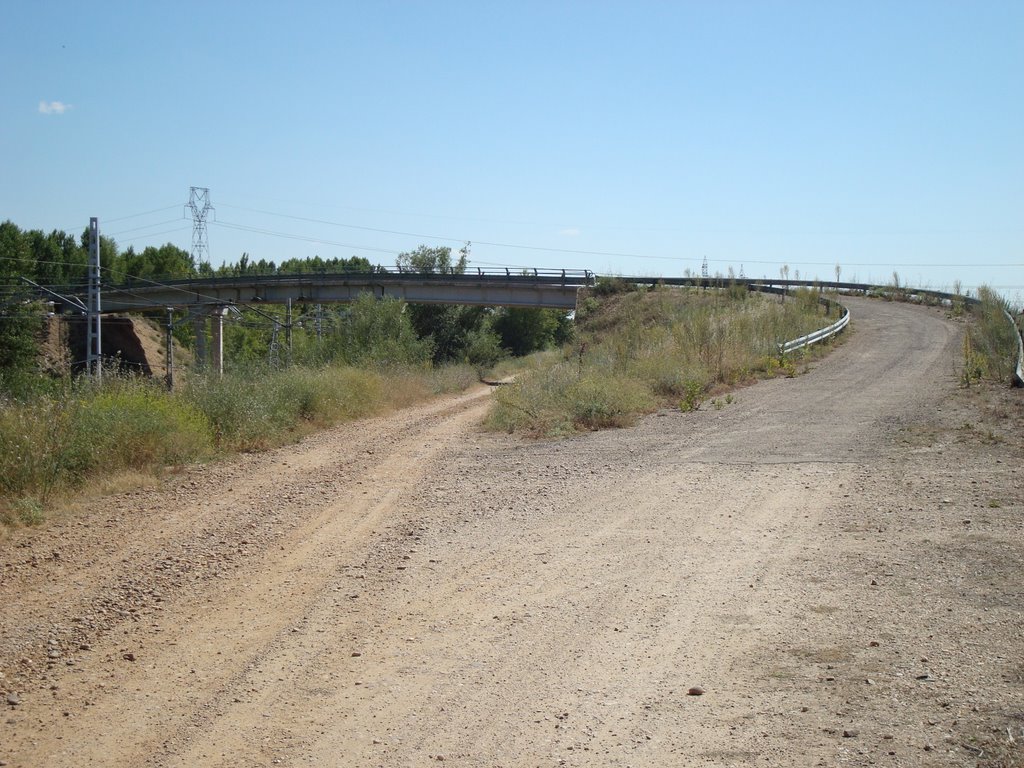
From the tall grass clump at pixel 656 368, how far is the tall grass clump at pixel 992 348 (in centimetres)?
547

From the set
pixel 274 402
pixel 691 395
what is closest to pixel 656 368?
pixel 691 395

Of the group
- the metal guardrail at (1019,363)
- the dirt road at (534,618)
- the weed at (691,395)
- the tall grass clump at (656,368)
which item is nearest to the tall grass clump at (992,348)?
the metal guardrail at (1019,363)

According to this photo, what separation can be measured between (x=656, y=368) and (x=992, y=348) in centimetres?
819

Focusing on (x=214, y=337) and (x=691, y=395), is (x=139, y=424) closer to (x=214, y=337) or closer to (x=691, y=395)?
(x=691, y=395)

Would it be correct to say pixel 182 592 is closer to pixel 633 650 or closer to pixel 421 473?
pixel 633 650

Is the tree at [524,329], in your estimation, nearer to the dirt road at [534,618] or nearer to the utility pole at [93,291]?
the utility pole at [93,291]

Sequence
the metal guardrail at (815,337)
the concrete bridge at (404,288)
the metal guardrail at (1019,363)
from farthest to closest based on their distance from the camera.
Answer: the concrete bridge at (404,288) → the metal guardrail at (815,337) → the metal guardrail at (1019,363)

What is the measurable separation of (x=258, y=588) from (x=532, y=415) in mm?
11573

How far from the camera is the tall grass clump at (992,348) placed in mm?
21328

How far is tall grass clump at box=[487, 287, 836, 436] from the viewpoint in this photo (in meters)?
19.2

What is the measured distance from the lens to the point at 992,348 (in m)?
22.3

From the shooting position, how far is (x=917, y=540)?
9055mm

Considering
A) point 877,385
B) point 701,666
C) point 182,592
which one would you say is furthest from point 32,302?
point 701,666

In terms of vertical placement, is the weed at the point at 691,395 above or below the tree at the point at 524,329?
below
